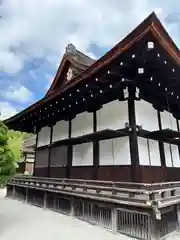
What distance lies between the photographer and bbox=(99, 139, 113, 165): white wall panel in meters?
6.26

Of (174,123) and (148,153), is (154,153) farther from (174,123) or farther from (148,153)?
(174,123)

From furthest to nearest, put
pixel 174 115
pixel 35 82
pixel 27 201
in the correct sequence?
pixel 35 82
pixel 27 201
pixel 174 115

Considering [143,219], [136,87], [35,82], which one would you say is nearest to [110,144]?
[136,87]

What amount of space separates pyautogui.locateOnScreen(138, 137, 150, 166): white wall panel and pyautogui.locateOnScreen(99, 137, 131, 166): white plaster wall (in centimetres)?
38

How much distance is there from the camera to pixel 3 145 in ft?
14.9

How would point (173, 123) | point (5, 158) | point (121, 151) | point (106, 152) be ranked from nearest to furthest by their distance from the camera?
1. point (5, 158)
2. point (121, 151)
3. point (106, 152)
4. point (173, 123)

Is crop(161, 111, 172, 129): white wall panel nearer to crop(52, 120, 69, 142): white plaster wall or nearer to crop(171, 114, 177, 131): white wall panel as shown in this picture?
crop(171, 114, 177, 131): white wall panel

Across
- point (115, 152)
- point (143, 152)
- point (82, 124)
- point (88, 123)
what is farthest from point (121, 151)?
point (82, 124)

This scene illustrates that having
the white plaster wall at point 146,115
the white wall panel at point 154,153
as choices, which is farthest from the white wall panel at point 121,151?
the white wall panel at point 154,153

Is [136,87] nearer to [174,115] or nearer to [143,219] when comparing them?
[174,115]

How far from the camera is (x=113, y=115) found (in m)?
6.48

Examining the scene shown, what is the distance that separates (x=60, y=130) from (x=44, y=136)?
60.1 inches

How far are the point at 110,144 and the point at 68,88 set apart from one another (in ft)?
7.45

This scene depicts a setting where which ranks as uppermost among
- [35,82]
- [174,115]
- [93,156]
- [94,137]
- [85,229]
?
[35,82]
